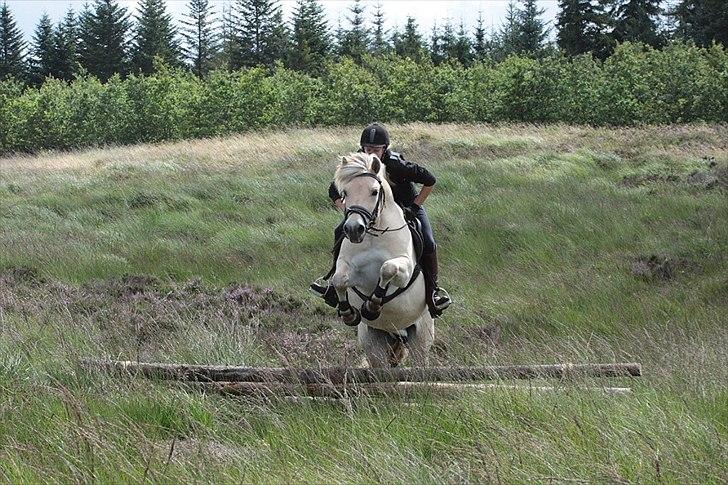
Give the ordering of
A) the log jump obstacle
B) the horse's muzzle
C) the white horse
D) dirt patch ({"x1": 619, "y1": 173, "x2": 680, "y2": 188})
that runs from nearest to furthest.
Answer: the log jump obstacle < the horse's muzzle < the white horse < dirt patch ({"x1": 619, "y1": 173, "x2": 680, "y2": 188})

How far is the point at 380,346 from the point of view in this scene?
7.28m

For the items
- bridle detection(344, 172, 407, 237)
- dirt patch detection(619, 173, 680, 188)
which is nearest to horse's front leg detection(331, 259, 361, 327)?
bridle detection(344, 172, 407, 237)

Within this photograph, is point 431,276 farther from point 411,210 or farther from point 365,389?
point 365,389

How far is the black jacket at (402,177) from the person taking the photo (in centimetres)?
729

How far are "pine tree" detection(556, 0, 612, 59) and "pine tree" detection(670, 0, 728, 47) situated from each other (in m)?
5.48

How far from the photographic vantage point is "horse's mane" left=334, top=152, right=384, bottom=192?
6484 mm

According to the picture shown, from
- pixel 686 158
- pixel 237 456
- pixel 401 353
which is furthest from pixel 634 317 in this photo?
pixel 686 158

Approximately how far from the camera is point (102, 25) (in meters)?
75.1

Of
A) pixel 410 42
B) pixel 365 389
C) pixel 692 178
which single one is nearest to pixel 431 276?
pixel 365 389

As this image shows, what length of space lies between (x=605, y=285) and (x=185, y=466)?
8.76 metres

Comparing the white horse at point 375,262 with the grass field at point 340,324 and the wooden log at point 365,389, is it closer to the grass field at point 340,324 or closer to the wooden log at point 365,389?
the grass field at point 340,324

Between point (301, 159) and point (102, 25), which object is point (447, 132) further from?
point (102, 25)

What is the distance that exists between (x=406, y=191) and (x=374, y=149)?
27.4 inches

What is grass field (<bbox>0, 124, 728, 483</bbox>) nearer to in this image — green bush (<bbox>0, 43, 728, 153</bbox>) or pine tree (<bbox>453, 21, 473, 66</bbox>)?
green bush (<bbox>0, 43, 728, 153</bbox>)
